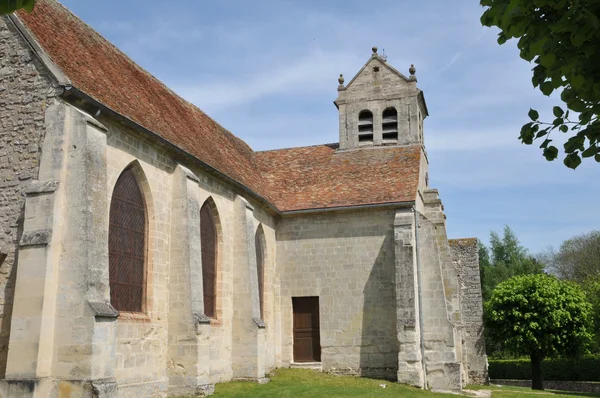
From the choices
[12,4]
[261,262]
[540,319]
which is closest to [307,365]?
Result: [261,262]

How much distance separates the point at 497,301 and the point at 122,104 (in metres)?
19.2

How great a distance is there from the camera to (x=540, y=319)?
80.4ft

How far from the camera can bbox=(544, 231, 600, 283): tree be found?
42.0 meters

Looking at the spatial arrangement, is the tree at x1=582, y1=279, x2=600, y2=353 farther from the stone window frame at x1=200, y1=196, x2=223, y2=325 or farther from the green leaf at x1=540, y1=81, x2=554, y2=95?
the green leaf at x1=540, y1=81, x2=554, y2=95

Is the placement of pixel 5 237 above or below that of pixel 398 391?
above

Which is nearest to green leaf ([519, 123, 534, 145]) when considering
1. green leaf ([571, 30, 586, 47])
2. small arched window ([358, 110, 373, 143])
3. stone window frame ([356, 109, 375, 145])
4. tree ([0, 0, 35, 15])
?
green leaf ([571, 30, 586, 47])

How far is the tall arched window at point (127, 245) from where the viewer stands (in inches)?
457

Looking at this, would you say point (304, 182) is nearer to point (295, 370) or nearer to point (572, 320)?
point (295, 370)

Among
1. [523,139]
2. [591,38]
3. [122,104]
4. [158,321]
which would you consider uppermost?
[122,104]

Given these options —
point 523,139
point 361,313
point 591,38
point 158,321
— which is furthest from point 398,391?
point 591,38

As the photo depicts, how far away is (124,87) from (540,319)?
63.7ft

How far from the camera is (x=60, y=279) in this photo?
384 inches

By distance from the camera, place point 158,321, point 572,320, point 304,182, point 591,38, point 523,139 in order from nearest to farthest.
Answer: point 591,38, point 523,139, point 158,321, point 304,182, point 572,320

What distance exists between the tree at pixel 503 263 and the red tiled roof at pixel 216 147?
24066 millimetres
